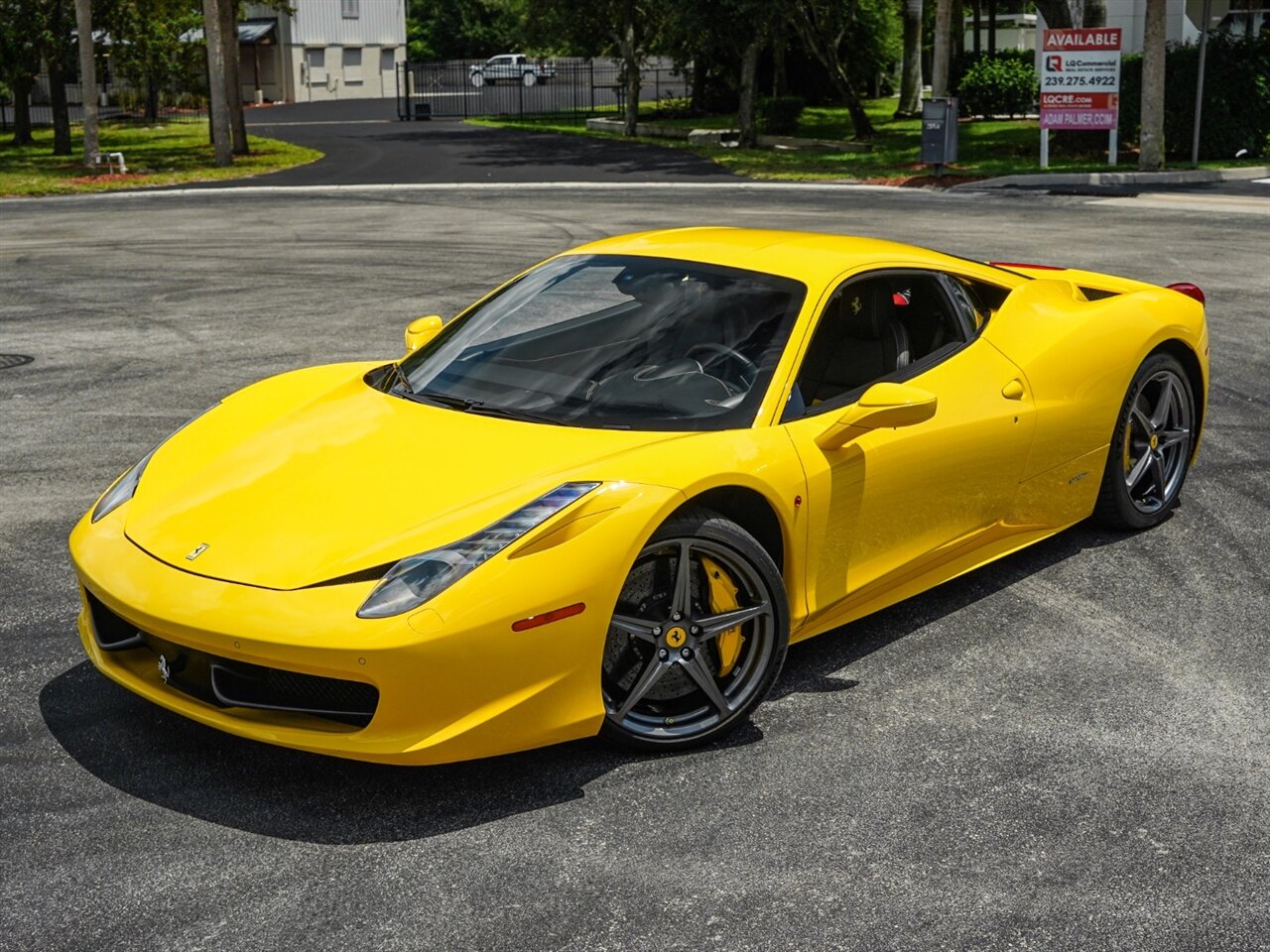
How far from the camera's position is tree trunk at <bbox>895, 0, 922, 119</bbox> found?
4309cm

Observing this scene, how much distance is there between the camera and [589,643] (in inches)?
164

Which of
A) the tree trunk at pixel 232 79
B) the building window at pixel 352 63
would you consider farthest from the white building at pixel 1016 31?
the tree trunk at pixel 232 79

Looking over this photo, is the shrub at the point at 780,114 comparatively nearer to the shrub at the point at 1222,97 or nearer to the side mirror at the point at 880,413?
the shrub at the point at 1222,97

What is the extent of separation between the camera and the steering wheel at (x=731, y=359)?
4.98 meters

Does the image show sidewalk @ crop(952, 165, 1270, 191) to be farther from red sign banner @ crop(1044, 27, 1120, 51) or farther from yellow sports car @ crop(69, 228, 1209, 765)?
yellow sports car @ crop(69, 228, 1209, 765)

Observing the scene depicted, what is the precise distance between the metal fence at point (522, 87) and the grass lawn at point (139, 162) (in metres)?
15.2

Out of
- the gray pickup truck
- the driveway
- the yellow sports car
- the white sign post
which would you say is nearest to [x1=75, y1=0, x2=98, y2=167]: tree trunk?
the driveway

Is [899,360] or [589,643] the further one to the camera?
[899,360]

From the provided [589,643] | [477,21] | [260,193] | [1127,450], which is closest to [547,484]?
[589,643]

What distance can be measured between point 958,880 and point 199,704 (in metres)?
2.08

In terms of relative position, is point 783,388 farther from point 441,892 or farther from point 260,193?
point 260,193

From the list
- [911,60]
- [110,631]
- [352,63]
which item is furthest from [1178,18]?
[352,63]

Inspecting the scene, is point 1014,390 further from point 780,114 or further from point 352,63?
point 352,63

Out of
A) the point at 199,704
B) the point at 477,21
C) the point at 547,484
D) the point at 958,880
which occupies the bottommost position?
the point at 958,880
